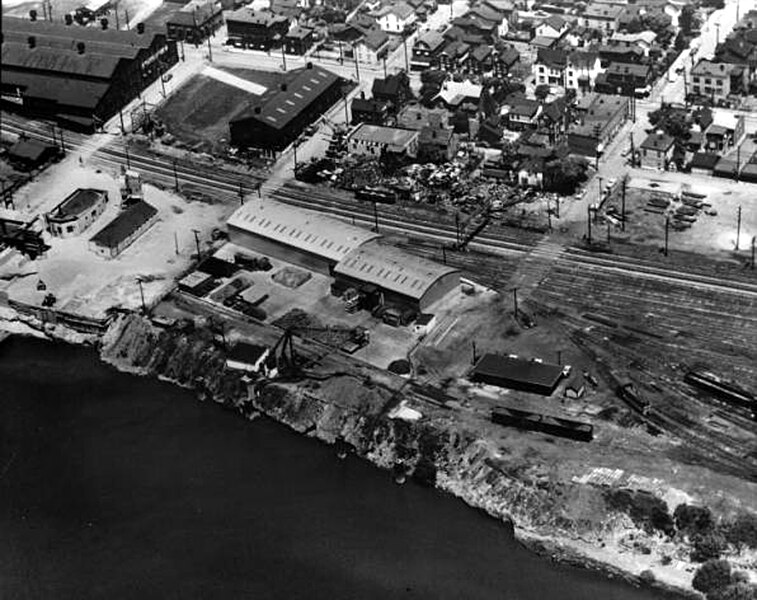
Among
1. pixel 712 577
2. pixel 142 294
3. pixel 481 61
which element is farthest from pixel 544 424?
pixel 481 61

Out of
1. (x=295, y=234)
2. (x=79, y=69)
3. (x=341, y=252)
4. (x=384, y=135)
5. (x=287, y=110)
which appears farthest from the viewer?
(x=79, y=69)

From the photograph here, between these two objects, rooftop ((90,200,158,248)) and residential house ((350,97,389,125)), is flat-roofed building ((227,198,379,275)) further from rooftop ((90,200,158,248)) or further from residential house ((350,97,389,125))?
residential house ((350,97,389,125))

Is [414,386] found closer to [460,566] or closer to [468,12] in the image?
[460,566]

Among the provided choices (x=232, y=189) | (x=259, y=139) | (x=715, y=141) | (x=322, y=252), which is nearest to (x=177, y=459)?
(x=322, y=252)

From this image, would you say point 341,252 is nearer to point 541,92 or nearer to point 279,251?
point 279,251

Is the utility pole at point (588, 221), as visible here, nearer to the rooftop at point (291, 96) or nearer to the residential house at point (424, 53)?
the rooftop at point (291, 96)

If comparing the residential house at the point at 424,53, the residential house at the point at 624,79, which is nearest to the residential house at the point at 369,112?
the residential house at the point at 424,53

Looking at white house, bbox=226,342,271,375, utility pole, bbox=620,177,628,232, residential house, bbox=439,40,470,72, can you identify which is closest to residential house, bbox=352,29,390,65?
residential house, bbox=439,40,470,72
